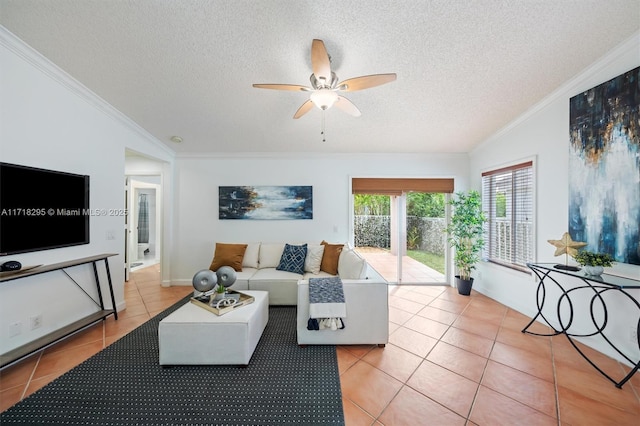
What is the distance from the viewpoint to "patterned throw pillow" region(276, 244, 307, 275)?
11.6 ft

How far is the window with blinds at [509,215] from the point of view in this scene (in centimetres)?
311

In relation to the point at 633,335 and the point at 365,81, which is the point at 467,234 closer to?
the point at 633,335

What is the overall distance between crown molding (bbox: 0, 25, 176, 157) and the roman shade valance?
11.9 feet

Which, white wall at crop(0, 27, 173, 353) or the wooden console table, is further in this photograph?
white wall at crop(0, 27, 173, 353)

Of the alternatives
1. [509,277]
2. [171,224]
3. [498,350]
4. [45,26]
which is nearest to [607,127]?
[509,277]

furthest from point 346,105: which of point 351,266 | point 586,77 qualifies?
point 586,77

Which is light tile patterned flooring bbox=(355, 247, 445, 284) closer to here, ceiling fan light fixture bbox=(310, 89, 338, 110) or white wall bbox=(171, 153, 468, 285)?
white wall bbox=(171, 153, 468, 285)

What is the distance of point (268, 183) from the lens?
14.2 feet

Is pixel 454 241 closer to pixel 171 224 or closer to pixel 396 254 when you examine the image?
pixel 396 254

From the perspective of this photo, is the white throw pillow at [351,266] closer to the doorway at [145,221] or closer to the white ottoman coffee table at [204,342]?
the white ottoman coffee table at [204,342]

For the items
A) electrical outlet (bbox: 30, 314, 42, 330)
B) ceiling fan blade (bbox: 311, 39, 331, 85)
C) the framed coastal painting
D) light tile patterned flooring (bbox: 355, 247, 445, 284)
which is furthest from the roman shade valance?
electrical outlet (bbox: 30, 314, 42, 330)

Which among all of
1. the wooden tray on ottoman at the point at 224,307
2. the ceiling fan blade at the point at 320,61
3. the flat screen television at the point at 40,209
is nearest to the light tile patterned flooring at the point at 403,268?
the wooden tray on ottoman at the point at 224,307

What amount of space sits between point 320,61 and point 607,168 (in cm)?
285

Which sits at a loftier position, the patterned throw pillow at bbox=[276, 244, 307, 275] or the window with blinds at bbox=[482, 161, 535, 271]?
the window with blinds at bbox=[482, 161, 535, 271]
